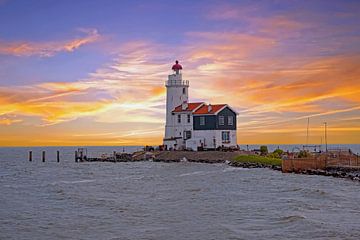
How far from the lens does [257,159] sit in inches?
2379

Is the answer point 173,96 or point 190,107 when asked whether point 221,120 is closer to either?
point 190,107

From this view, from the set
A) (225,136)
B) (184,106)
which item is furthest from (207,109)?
(225,136)

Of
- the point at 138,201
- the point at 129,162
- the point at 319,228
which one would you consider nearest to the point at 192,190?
the point at 138,201

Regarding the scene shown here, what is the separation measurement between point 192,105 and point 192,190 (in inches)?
1497

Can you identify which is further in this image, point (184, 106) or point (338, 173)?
point (184, 106)

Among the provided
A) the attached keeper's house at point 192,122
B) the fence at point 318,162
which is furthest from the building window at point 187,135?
the fence at point 318,162

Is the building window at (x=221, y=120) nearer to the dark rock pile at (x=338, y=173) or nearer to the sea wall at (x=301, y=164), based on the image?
the sea wall at (x=301, y=164)

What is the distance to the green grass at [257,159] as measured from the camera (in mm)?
57844

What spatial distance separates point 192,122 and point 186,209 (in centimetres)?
4432

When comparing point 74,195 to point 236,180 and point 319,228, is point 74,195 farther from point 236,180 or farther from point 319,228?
point 319,228

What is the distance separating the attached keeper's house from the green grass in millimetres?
6551

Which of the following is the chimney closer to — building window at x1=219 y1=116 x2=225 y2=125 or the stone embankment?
building window at x1=219 y1=116 x2=225 y2=125

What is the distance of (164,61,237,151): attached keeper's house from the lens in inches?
2707

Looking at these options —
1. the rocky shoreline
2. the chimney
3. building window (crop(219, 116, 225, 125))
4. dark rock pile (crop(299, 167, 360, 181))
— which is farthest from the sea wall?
the chimney
